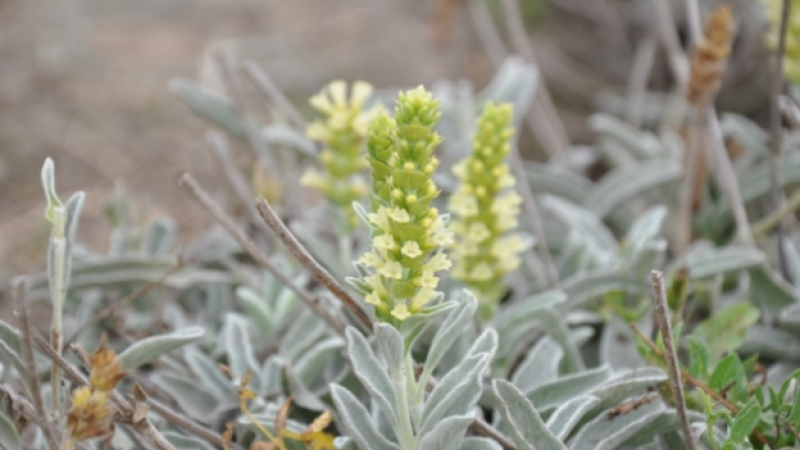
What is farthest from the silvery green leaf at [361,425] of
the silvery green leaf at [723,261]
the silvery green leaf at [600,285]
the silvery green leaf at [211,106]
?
the silvery green leaf at [211,106]

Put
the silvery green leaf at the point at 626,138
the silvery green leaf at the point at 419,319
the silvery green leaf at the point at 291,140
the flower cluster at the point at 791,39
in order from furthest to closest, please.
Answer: the silvery green leaf at the point at 626,138 → the silvery green leaf at the point at 291,140 → the flower cluster at the point at 791,39 → the silvery green leaf at the point at 419,319

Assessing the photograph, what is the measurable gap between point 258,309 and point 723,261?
0.82m

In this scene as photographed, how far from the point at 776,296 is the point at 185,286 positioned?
110cm

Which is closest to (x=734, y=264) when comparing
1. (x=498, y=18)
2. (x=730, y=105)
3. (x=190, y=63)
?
(x=730, y=105)

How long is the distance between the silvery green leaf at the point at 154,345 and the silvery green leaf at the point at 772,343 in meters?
0.90

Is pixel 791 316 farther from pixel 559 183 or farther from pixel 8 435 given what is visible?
pixel 8 435

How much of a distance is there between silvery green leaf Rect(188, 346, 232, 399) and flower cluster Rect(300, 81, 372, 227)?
13.5 inches

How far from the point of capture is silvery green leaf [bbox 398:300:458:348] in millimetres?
975

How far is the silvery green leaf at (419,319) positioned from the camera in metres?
0.98

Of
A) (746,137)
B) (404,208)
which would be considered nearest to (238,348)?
(404,208)

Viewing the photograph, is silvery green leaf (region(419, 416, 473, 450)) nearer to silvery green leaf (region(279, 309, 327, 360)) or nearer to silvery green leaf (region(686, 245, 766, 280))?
silvery green leaf (region(279, 309, 327, 360))

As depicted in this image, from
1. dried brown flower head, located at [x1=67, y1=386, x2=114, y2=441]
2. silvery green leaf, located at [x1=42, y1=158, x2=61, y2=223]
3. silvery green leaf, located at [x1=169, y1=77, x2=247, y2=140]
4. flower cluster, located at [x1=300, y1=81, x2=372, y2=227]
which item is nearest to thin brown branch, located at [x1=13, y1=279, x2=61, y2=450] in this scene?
dried brown flower head, located at [x1=67, y1=386, x2=114, y2=441]

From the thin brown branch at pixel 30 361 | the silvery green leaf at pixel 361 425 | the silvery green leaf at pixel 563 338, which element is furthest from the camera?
→ the silvery green leaf at pixel 563 338

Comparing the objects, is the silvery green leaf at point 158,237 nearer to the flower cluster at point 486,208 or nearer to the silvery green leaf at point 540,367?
the flower cluster at point 486,208
